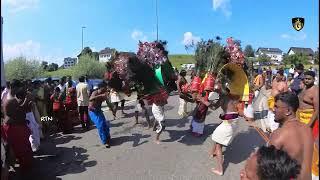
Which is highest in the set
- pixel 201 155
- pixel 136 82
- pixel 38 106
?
pixel 136 82

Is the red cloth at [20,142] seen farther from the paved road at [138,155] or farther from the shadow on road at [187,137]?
the shadow on road at [187,137]

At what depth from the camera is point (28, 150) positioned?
7051 mm

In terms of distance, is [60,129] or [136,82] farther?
[60,129]

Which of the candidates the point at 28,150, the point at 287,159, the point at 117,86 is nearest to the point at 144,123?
the point at 117,86

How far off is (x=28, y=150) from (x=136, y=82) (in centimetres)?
313

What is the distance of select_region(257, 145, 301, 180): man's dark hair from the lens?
8.16ft

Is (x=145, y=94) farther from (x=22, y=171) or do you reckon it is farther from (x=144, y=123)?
(x=22, y=171)

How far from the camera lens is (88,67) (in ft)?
161

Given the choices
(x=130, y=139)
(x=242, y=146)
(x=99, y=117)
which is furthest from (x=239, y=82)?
(x=99, y=117)

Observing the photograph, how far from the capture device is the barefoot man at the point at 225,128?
7332 mm

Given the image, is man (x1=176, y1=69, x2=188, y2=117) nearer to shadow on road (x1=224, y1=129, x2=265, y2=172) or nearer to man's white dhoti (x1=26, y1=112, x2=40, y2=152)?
shadow on road (x1=224, y1=129, x2=265, y2=172)

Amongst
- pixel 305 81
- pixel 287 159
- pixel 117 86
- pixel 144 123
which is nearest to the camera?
pixel 287 159

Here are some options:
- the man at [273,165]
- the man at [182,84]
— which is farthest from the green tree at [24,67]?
the man at [273,165]

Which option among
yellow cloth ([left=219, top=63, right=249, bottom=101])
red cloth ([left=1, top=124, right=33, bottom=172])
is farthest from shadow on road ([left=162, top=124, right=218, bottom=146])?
red cloth ([left=1, top=124, right=33, bottom=172])
